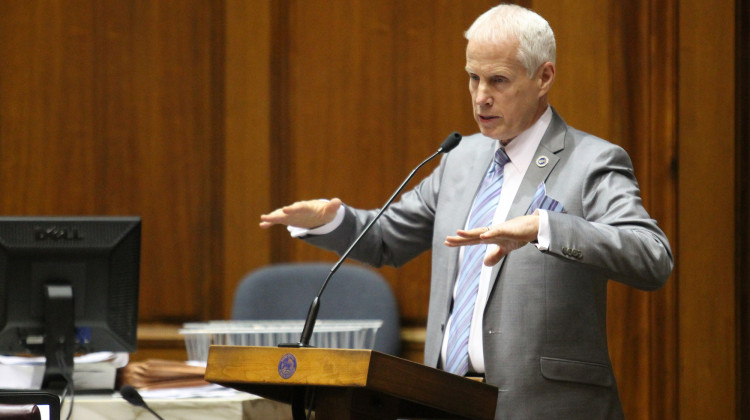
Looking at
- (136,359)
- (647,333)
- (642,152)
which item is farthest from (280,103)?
(647,333)

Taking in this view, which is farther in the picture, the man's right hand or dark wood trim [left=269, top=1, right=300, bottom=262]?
dark wood trim [left=269, top=1, right=300, bottom=262]

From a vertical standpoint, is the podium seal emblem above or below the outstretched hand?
below

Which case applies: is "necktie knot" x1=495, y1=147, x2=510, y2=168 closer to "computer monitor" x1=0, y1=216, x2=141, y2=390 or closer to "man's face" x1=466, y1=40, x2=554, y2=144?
"man's face" x1=466, y1=40, x2=554, y2=144

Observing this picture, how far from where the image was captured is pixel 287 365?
1.62 meters

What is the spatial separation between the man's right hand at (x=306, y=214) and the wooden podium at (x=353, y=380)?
1.49ft

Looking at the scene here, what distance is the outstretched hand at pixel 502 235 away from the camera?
168 centimetres

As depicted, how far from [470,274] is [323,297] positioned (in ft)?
3.85

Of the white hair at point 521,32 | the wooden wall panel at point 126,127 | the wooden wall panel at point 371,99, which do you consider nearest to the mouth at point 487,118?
the white hair at point 521,32

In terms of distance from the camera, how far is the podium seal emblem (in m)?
1.61

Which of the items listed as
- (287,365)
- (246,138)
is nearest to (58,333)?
(287,365)

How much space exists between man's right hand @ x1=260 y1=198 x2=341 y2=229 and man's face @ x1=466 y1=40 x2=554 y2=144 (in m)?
0.40

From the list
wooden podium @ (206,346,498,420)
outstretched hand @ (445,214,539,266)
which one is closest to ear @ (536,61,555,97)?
outstretched hand @ (445,214,539,266)

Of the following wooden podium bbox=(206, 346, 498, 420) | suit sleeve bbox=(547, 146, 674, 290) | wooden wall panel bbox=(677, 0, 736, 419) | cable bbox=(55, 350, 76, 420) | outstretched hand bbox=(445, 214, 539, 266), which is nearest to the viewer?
wooden podium bbox=(206, 346, 498, 420)

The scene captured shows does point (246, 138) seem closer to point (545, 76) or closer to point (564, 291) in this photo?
point (545, 76)
